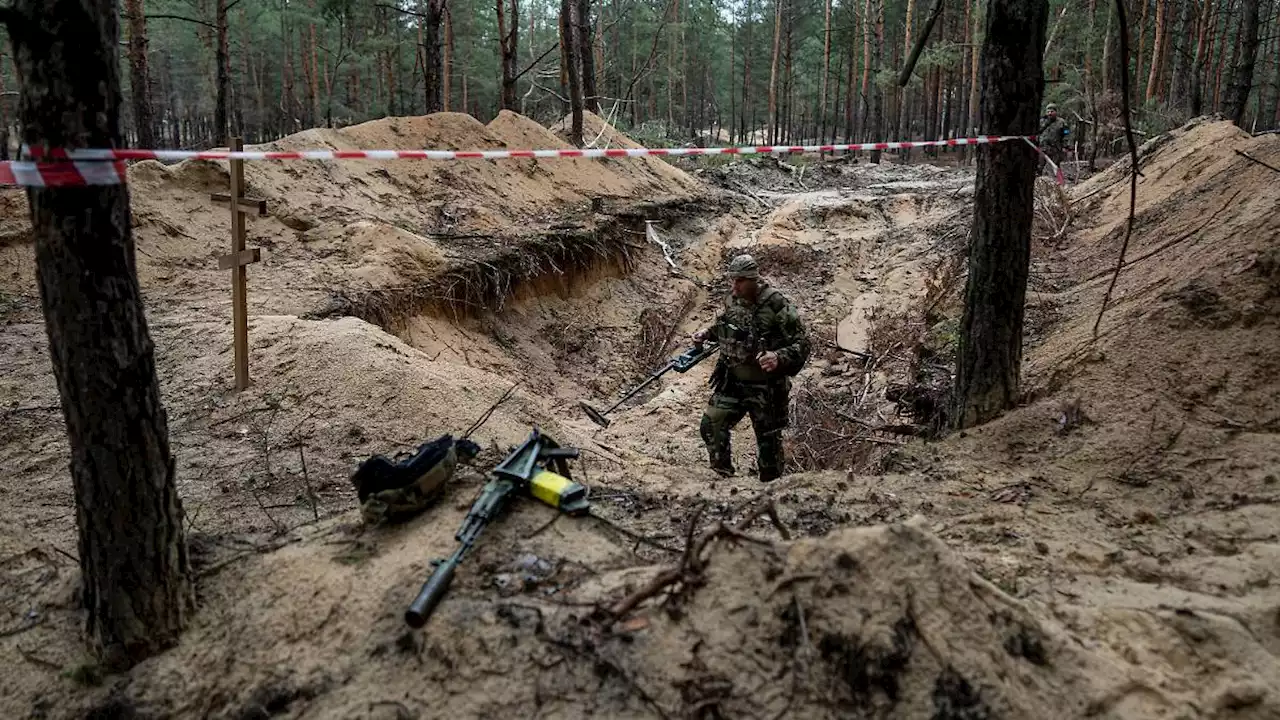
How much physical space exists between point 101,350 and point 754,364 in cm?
446

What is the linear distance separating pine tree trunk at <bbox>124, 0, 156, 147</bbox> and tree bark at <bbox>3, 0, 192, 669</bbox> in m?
10.9

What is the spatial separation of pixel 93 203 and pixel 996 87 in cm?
486

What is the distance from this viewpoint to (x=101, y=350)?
2.60 m

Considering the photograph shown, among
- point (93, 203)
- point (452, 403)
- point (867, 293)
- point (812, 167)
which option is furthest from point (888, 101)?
point (93, 203)

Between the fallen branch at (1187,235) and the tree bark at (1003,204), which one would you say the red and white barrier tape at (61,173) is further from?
the fallen branch at (1187,235)

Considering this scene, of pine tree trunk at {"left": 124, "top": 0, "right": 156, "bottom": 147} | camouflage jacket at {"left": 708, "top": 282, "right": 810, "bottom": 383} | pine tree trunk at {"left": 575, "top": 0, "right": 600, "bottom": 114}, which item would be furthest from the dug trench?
pine tree trunk at {"left": 575, "top": 0, "right": 600, "bottom": 114}

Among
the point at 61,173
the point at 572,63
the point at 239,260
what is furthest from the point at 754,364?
the point at 572,63

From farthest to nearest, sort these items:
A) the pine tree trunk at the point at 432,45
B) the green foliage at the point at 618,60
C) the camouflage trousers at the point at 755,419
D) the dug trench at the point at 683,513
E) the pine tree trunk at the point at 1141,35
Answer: the green foliage at the point at 618,60, the pine tree trunk at the point at 1141,35, the pine tree trunk at the point at 432,45, the camouflage trousers at the point at 755,419, the dug trench at the point at 683,513

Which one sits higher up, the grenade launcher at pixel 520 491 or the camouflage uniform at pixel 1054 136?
the camouflage uniform at pixel 1054 136

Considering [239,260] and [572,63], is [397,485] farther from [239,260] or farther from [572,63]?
[572,63]

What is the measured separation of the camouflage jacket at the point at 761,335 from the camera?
19.6ft

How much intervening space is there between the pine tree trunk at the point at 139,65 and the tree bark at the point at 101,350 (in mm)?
10859

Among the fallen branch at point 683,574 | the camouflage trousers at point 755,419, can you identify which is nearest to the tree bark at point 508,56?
the camouflage trousers at point 755,419

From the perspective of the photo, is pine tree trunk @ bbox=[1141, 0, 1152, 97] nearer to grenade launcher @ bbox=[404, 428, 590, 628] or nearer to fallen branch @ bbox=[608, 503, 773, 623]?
grenade launcher @ bbox=[404, 428, 590, 628]
